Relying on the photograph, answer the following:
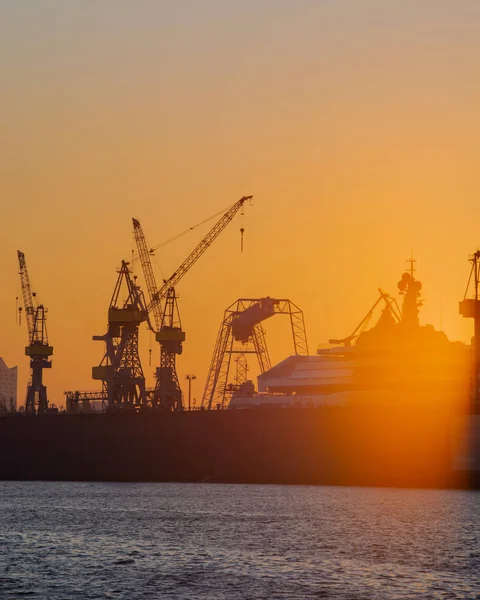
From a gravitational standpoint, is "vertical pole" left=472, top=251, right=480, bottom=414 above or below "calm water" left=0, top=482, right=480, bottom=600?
above

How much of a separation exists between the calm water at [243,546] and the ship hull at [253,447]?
1224 centimetres

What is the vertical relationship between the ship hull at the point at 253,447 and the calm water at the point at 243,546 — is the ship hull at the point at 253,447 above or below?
above

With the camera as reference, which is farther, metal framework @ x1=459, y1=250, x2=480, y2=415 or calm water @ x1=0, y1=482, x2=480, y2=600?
metal framework @ x1=459, y1=250, x2=480, y2=415

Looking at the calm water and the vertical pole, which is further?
the vertical pole

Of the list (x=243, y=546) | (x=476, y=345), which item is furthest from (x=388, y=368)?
(x=243, y=546)

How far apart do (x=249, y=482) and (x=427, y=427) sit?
958 inches

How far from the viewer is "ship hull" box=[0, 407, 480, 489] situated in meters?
146

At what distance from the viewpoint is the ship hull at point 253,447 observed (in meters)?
146

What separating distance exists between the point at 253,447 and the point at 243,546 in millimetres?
71908

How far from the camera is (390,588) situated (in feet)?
225

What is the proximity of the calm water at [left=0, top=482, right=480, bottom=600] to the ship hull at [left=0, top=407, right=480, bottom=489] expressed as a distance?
1224cm

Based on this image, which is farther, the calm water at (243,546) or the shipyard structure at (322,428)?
the shipyard structure at (322,428)

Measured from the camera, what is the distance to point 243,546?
8600cm

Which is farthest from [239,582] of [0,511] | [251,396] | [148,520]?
[251,396]
